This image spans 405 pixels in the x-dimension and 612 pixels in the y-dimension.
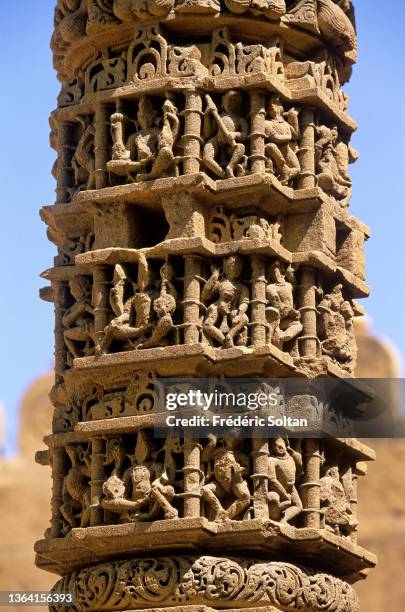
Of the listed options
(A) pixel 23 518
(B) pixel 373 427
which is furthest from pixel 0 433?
(B) pixel 373 427

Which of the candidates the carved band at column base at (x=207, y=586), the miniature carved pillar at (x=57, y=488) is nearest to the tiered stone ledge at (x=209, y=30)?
the miniature carved pillar at (x=57, y=488)

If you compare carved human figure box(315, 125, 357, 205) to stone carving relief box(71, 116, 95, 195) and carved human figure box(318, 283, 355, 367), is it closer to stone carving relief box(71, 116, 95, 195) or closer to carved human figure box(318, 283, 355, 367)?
carved human figure box(318, 283, 355, 367)

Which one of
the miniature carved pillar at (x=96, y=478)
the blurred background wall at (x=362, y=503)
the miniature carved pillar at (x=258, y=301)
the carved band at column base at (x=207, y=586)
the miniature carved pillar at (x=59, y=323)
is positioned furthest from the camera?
the blurred background wall at (x=362, y=503)

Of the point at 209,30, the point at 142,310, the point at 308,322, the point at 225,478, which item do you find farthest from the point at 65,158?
the point at 225,478

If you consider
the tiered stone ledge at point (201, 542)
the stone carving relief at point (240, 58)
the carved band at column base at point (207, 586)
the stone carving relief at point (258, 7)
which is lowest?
the carved band at column base at point (207, 586)

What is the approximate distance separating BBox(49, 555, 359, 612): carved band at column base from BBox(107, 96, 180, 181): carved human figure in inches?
89.9

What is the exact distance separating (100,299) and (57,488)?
45.6 inches

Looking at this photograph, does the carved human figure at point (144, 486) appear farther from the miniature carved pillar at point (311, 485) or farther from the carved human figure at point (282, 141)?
the carved human figure at point (282, 141)

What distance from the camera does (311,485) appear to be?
1000 cm

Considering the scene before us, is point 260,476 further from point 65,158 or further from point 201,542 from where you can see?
point 65,158

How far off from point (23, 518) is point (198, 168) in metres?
14.8

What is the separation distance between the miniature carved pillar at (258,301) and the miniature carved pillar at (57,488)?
146 centimetres

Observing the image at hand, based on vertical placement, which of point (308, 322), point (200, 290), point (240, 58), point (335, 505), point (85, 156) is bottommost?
point (335, 505)

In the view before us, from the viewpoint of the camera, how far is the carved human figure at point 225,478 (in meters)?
9.73
